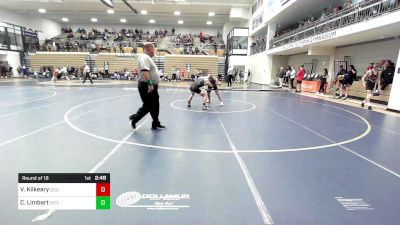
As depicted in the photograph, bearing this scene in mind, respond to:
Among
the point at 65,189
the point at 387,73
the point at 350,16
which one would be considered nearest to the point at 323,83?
the point at 387,73

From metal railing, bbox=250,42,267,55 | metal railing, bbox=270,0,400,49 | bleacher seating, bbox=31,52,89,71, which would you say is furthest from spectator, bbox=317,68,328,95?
bleacher seating, bbox=31,52,89,71

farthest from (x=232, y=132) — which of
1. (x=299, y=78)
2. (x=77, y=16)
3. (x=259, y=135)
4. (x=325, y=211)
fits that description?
(x=77, y=16)

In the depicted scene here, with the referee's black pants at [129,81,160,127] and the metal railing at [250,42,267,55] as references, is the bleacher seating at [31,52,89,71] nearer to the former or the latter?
the metal railing at [250,42,267,55]

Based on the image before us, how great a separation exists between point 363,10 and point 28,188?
13.9m

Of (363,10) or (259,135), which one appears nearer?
(259,135)

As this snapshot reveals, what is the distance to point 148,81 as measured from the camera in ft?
17.9

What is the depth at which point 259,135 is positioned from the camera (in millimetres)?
5711

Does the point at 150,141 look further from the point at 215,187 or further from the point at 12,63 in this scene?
the point at 12,63

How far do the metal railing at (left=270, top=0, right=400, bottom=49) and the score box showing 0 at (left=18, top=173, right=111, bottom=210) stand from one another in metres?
11.4

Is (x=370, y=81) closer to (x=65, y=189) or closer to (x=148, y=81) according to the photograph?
(x=148, y=81)

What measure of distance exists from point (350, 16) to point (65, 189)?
568 inches

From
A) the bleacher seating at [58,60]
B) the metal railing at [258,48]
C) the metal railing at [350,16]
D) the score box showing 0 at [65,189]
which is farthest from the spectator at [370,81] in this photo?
the bleacher seating at [58,60]

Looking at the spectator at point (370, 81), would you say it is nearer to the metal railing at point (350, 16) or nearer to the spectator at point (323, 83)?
the metal railing at point (350, 16)

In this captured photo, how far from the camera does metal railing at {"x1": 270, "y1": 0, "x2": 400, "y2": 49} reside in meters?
10.1
